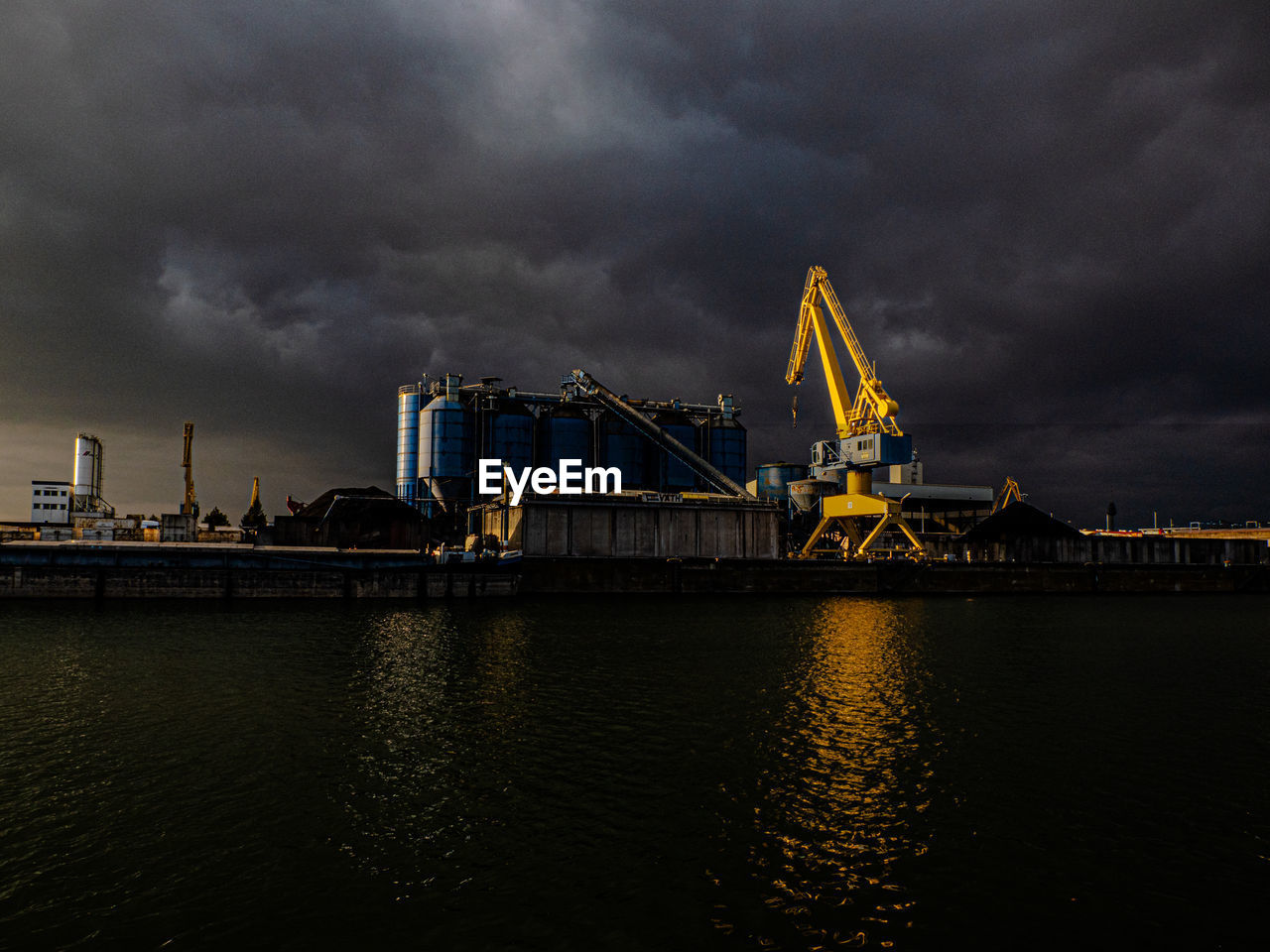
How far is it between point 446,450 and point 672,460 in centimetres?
3369

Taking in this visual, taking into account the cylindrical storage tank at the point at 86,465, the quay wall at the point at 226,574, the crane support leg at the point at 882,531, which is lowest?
the quay wall at the point at 226,574

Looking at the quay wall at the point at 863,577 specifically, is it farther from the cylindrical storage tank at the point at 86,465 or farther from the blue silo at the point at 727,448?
the cylindrical storage tank at the point at 86,465

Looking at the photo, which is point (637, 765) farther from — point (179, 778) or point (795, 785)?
point (179, 778)

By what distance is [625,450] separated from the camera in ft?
349

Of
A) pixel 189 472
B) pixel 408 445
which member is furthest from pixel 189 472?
pixel 408 445

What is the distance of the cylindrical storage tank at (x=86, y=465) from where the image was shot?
119375mm

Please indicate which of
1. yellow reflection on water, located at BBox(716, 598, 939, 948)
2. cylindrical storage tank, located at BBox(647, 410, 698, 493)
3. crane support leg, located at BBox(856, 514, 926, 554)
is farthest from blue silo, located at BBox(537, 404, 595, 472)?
yellow reflection on water, located at BBox(716, 598, 939, 948)

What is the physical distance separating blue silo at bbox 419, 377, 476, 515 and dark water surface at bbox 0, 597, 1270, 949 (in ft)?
220

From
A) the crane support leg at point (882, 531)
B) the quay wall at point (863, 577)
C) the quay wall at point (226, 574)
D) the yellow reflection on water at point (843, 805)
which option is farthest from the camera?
the crane support leg at point (882, 531)

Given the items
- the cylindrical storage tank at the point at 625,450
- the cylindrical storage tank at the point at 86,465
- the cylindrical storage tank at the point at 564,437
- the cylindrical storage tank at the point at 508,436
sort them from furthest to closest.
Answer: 1. the cylindrical storage tank at the point at 86,465
2. the cylindrical storage tank at the point at 625,450
3. the cylindrical storage tank at the point at 564,437
4. the cylindrical storage tank at the point at 508,436

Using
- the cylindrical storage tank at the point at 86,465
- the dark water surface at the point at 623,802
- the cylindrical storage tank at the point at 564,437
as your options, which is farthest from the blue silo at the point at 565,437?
the cylindrical storage tank at the point at 86,465

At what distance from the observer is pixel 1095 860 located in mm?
12180

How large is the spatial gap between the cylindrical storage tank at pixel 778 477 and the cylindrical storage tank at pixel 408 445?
58.3m

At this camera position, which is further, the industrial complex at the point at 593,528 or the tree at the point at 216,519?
the tree at the point at 216,519
